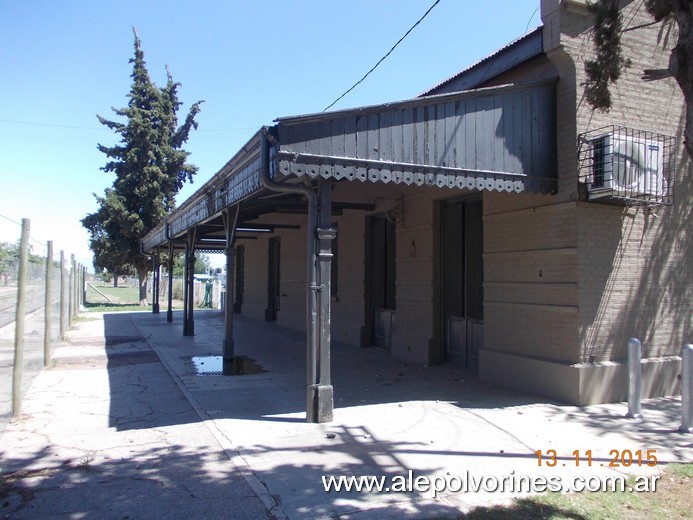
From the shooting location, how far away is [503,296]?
27.3 ft

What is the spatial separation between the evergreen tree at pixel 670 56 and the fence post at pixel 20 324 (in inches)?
263

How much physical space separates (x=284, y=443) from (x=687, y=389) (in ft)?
14.4

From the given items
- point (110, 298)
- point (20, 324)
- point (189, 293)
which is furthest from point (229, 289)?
point (110, 298)

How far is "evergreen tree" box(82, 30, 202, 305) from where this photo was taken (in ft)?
94.3

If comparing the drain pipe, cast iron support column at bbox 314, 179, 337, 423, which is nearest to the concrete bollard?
cast iron support column at bbox 314, 179, 337, 423

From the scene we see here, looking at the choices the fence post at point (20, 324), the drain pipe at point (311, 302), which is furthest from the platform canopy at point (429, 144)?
the fence post at point (20, 324)

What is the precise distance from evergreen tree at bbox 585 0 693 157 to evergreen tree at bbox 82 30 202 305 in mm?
26429

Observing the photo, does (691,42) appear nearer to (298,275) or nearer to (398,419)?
(398,419)

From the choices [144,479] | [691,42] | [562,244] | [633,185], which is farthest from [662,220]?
[144,479]

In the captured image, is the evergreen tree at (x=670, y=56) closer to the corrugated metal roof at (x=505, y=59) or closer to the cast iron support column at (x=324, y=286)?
the corrugated metal roof at (x=505, y=59)

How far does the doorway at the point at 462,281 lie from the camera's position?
920 cm

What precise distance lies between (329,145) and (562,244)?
11.6 ft

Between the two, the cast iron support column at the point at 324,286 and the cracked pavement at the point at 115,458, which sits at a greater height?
the cast iron support column at the point at 324,286

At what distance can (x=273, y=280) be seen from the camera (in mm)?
19922
